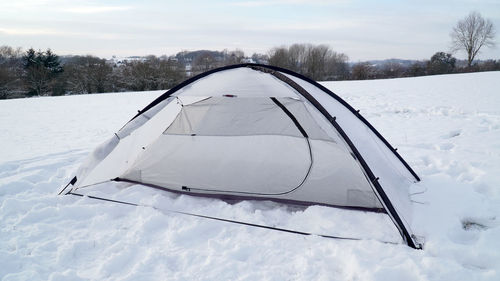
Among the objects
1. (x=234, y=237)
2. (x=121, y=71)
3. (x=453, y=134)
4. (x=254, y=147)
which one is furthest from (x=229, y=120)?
(x=121, y=71)

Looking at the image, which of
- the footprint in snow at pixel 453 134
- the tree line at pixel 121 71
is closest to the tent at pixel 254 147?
the footprint in snow at pixel 453 134

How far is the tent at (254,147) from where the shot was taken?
303 centimetres

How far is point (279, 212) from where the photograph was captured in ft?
10.4

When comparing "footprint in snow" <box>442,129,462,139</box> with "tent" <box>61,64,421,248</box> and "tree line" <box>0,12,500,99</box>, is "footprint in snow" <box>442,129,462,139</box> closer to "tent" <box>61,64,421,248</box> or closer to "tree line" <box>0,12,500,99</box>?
"tent" <box>61,64,421,248</box>

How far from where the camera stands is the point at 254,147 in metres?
3.87

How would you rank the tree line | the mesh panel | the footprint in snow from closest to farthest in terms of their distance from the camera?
the mesh panel
the footprint in snow
the tree line

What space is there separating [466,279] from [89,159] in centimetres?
372

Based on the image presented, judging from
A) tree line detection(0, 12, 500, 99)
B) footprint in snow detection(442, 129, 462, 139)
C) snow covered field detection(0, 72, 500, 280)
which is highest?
tree line detection(0, 12, 500, 99)

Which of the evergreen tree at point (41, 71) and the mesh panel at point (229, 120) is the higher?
the evergreen tree at point (41, 71)

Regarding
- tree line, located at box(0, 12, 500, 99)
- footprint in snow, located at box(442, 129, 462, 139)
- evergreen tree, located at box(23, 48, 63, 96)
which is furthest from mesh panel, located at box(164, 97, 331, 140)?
evergreen tree, located at box(23, 48, 63, 96)

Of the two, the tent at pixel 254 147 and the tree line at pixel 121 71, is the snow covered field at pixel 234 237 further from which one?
the tree line at pixel 121 71

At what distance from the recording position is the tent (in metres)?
3.03

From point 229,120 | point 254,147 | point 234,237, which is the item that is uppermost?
point 229,120

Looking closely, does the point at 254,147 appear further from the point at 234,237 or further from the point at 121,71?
the point at 121,71
